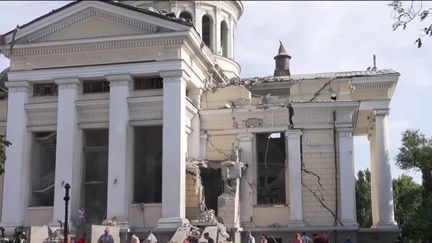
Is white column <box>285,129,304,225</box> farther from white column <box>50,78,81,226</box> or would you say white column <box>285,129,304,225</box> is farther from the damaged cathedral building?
white column <box>50,78,81,226</box>

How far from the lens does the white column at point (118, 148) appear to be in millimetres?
25547

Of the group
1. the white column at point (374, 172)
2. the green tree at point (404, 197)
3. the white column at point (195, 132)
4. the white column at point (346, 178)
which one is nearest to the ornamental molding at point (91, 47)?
the white column at point (195, 132)

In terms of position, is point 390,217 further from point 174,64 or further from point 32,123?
point 32,123

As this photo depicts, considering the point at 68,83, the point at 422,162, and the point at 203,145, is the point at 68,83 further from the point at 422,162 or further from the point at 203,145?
the point at 422,162

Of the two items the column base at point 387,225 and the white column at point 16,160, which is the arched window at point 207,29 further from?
the column base at point 387,225

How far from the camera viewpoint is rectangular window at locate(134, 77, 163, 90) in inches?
1069

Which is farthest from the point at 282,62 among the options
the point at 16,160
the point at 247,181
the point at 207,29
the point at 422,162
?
the point at 16,160

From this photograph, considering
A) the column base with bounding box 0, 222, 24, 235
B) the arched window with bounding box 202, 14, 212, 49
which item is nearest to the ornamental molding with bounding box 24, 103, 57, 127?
the column base with bounding box 0, 222, 24, 235

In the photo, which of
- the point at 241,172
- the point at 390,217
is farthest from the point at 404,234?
the point at 241,172

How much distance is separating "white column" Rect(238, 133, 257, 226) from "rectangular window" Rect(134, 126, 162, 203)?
369 centimetres

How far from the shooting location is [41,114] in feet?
90.8

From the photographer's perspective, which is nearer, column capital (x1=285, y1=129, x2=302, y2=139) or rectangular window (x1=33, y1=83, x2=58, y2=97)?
column capital (x1=285, y1=129, x2=302, y2=139)

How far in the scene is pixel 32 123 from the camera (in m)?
27.7

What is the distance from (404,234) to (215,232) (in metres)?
8.21
